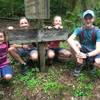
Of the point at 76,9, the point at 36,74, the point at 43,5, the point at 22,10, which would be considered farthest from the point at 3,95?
the point at 22,10

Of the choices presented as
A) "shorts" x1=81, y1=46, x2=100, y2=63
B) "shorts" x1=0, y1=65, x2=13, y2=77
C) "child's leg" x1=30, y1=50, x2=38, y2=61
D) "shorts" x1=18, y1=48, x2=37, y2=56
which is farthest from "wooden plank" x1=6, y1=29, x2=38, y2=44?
"shorts" x1=81, y1=46, x2=100, y2=63

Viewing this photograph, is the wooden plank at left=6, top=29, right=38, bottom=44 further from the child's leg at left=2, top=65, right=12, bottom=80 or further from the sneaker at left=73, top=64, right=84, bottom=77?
the sneaker at left=73, top=64, right=84, bottom=77

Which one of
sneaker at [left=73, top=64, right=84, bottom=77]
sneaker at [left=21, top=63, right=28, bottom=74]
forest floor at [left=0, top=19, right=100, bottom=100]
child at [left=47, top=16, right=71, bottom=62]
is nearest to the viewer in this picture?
forest floor at [left=0, top=19, right=100, bottom=100]

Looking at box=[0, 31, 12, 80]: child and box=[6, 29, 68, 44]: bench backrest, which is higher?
box=[6, 29, 68, 44]: bench backrest

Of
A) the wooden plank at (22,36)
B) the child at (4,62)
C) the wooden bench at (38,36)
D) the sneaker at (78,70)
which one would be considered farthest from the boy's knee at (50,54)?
the child at (4,62)

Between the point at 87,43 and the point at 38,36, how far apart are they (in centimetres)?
98

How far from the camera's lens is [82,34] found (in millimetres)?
6637

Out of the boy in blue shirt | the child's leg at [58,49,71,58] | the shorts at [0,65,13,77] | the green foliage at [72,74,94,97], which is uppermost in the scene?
the boy in blue shirt

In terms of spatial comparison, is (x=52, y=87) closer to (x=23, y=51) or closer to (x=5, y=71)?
(x=5, y=71)

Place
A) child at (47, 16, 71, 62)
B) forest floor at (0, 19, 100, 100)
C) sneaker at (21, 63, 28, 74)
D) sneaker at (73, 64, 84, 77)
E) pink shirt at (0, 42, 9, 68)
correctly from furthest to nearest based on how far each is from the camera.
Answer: child at (47, 16, 71, 62)
sneaker at (21, 63, 28, 74)
sneaker at (73, 64, 84, 77)
pink shirt at (0, 42, 9, 68)
forest floor at (0, 19, 100, 100)

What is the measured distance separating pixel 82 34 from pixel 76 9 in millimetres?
4298

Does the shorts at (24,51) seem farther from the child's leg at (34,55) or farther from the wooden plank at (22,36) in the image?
the wooden plank at (22,36)

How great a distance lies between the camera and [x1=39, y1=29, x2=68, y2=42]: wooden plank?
657cm

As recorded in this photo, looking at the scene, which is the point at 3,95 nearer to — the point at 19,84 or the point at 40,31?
the point at 19,84
